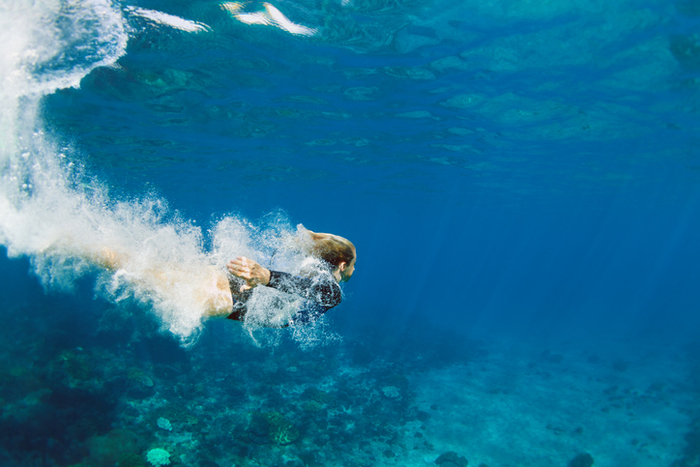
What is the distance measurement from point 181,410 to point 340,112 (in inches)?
553

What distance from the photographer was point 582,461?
486 inches

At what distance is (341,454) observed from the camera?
1159 centimetres

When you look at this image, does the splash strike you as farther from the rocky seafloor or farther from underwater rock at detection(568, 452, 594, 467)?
underwater rock at detection(568, 452, 594, 467)

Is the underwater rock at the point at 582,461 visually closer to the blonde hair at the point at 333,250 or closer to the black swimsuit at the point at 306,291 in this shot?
the black swimsuit at the point at 306,291

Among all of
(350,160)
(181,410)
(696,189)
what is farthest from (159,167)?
(696,189)

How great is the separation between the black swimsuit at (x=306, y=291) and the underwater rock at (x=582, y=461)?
14204mm

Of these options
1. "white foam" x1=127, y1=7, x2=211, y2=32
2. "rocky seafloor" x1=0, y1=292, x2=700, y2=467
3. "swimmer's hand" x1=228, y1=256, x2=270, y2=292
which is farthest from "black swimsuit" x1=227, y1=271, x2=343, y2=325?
"rocky seafloor" x1=0, y1=292, x2=700, y2=467

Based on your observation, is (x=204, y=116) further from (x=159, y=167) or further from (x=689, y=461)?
(x=689, y=461)

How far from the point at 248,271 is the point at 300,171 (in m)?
24.5

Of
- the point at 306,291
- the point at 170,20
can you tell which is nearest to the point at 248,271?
the point at 306,291

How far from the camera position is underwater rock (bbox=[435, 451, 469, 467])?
39.0ft

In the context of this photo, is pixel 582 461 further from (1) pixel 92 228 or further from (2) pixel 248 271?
(1) pixel 92 228

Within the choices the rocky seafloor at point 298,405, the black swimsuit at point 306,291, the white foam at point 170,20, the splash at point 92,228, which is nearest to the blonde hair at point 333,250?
the black swimsuit at point 306,291

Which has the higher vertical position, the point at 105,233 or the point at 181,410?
the point at 105,233
